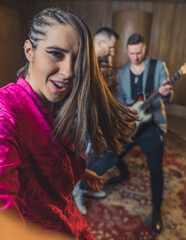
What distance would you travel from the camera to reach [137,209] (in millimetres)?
2396

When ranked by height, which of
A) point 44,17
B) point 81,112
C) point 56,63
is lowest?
point 81,112

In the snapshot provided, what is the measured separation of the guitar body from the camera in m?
2.25

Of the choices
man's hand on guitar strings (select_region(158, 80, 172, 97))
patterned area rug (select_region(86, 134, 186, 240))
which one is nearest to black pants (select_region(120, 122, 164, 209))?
patterned area rug (select_region(86, 134, 186, 240))

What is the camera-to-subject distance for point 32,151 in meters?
0.74

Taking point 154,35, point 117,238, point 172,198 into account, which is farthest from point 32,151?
point 154,35

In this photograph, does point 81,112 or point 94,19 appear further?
point 94,19

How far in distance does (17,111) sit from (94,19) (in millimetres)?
6555

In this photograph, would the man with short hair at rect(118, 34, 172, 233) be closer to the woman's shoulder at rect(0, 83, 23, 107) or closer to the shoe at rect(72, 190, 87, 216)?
the shoe at rect(72, 190, 87, 216)

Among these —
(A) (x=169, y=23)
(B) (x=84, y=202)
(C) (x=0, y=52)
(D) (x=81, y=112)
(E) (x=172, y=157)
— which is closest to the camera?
(D) (x=81, y=112)

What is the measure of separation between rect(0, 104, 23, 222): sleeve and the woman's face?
0.21m

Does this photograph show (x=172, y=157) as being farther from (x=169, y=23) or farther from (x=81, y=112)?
(x=169, y=23)

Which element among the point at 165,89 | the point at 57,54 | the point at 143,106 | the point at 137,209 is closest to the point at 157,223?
the point at 137,209

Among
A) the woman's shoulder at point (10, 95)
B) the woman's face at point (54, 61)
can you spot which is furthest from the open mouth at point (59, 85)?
the woman's shoulder at point (10, 95)

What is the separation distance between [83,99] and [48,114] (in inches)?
6.5
